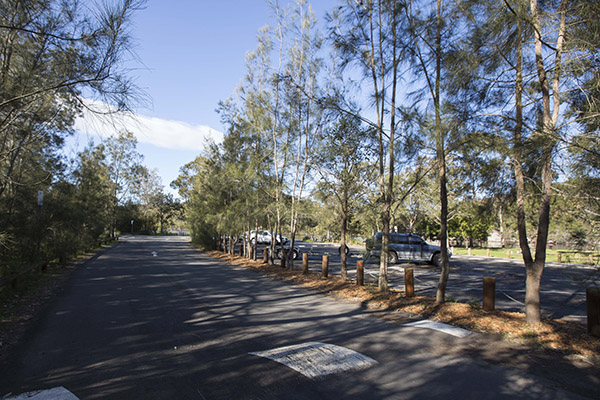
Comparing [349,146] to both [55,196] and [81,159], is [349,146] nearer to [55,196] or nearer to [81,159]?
[55,196]

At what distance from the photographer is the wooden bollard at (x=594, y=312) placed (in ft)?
19.6

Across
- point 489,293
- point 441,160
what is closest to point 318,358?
point 489,293

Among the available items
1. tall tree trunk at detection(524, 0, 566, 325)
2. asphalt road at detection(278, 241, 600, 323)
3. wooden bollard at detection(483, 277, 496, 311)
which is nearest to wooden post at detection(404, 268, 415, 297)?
asphalt road at detection(278, 241, 600, 323)

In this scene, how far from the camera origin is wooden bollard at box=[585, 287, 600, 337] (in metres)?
5.96

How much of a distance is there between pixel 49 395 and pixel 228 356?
2.04 metres

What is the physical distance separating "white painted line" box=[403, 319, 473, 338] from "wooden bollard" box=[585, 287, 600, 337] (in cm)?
188

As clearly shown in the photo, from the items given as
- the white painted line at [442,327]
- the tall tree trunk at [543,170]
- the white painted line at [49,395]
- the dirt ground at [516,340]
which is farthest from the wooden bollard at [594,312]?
the white painted line at [49,395]

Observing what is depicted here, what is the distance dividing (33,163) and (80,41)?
30.2 ft

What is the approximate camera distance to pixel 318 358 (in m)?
4.95

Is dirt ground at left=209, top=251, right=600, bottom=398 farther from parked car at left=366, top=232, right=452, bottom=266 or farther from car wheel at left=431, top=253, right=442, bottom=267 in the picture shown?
car wheel at left=431, top=253, right=442, bottom=267

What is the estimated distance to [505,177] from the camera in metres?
7.18

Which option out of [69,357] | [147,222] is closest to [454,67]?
[69,357]

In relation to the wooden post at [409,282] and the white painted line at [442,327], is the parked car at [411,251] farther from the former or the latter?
the white painted line at [442,327]

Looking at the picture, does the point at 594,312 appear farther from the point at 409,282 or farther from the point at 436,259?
the point at 436,259
